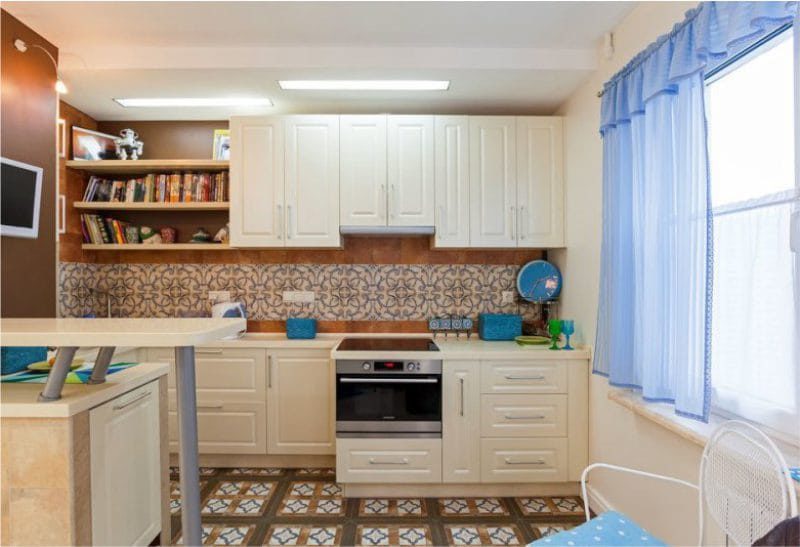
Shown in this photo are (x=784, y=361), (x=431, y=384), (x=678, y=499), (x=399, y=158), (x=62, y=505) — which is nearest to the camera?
(x=62, y=505)

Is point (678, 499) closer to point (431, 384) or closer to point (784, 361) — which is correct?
point (784, 361)

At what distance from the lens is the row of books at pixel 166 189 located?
324cm

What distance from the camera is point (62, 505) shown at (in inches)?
52.0

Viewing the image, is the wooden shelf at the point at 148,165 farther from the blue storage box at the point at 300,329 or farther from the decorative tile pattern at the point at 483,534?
the decorative tile pattern at the point at 483,534

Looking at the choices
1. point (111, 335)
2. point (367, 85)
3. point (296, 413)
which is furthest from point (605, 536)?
point (367, 85)

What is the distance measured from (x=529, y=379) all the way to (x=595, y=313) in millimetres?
592

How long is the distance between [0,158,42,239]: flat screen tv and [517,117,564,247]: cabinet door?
2971 millimetres

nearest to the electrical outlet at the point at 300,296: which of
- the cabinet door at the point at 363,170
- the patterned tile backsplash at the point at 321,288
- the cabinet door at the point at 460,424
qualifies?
the patterned tile backsplash at the point at 321,288

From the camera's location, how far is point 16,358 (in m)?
1.71

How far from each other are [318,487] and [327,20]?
2.89m

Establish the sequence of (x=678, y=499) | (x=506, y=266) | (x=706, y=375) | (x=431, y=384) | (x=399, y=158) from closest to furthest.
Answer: (x=706, y=375)
(x=678, y=499)
(x=431, y=384)
(x=399, y=158)
(x=506, y=266)

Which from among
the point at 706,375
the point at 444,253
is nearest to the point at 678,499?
the point at 706,375

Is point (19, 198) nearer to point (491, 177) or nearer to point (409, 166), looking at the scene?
point (409, 166)

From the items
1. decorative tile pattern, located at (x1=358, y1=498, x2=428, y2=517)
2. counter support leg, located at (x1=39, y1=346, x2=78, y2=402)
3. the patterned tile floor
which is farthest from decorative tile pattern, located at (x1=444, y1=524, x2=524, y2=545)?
counter support leg, located at (x1=39, y1=346, x2=78, y2=402)
